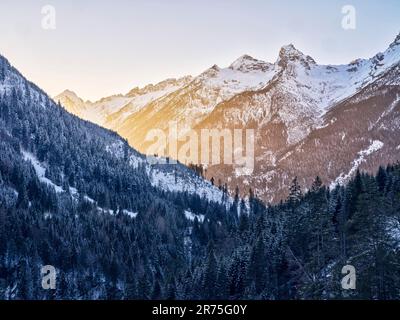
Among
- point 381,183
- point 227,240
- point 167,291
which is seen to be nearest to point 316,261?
point 167,291

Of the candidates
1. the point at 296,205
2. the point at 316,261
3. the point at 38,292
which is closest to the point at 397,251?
the point at 316,261

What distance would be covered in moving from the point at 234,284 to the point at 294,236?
49.9 feet

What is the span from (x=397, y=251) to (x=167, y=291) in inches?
1875

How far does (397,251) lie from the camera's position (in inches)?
3150

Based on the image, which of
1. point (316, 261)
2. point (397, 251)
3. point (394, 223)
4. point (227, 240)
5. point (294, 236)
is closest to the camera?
point (397, 251)

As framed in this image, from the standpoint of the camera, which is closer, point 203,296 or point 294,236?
point 203,296

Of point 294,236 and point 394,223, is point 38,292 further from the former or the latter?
point 394,223

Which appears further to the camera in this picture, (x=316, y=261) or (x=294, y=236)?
(x=294, y=236)
